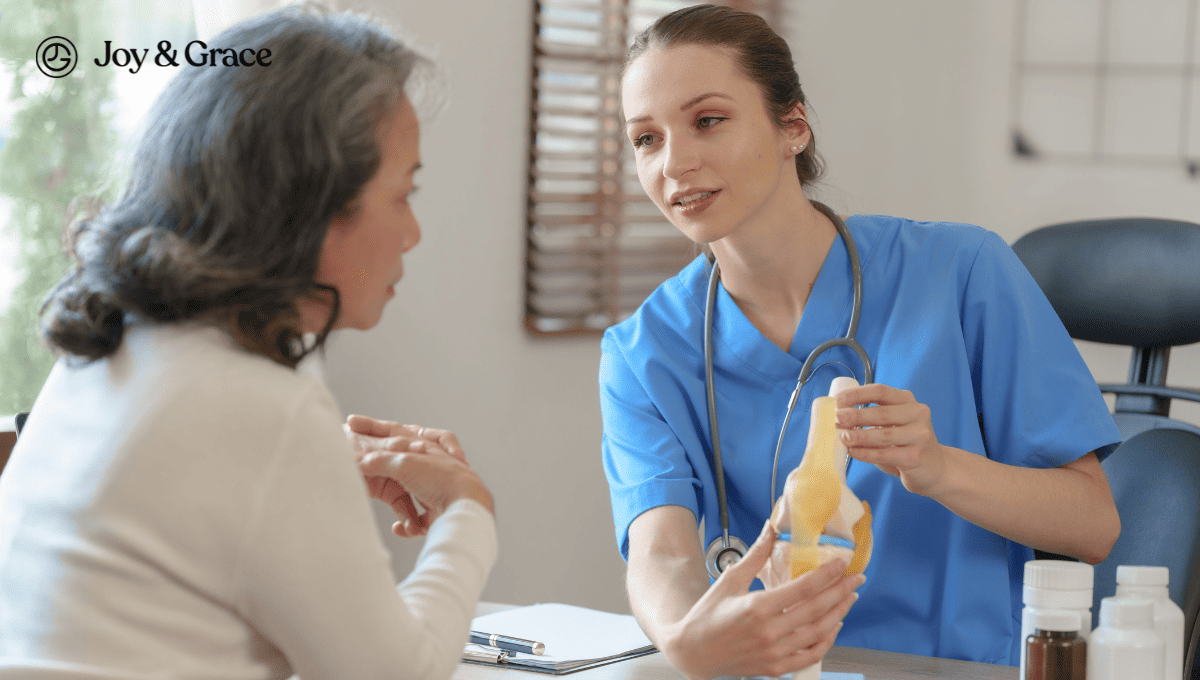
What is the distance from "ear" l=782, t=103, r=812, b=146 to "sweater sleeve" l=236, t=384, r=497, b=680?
91 cm

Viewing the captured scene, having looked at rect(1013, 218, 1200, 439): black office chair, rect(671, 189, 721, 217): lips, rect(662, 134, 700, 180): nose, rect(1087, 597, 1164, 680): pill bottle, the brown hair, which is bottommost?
rect(1087, 597, 1164, 680): pill bottle

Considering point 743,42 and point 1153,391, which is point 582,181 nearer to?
point 743,42

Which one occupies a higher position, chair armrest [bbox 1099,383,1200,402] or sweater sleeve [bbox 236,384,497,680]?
chair armrest [bbox 1099,383,1200,402]

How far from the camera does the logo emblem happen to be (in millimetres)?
1864

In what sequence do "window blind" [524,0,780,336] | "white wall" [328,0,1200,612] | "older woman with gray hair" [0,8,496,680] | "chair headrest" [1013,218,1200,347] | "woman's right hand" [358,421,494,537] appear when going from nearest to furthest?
"older woman with gray hair" [0,8,496,680], "woman's right hand" [358,421,494,537], "chair headrest" [1013,218,1200,347], "white wall" [328,0,1200,612], "window blind" [524,0,780,336]

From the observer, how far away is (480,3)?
2.40m

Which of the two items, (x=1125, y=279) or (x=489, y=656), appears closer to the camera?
(x=489, y=656)

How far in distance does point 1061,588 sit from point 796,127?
84 cm

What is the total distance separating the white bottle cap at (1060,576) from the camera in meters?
0.92

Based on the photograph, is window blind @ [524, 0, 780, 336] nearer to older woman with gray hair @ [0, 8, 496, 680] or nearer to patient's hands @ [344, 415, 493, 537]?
patient's hands @ [344, 415, 493, 537]

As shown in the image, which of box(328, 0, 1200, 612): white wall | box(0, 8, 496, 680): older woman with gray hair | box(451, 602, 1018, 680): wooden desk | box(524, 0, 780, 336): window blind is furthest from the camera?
box(524, 0, 780, 336): window blind

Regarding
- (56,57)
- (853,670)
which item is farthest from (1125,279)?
(56,57)

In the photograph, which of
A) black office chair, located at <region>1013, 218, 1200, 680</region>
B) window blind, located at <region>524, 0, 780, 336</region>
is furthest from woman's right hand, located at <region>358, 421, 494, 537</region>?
window blind, located at <region>524, 0, 780, 336</region>

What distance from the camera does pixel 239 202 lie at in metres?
0.88
